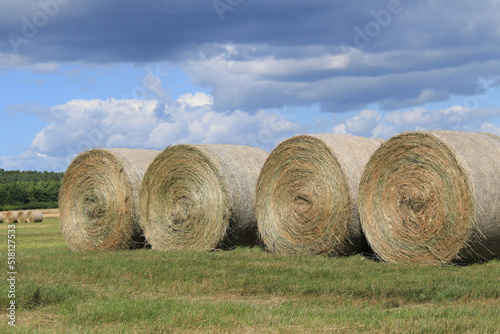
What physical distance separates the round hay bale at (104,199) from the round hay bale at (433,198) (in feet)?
16.3

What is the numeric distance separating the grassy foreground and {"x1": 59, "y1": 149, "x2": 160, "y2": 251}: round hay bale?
2528 mm

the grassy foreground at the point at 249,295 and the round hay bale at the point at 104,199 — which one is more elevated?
the round hay bale at the point at 104,199

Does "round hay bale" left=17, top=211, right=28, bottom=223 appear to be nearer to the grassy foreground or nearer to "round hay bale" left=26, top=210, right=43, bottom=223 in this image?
"round hay bale" left=26, top=210, right=43, bottom=223

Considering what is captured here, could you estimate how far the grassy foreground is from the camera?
593 cm

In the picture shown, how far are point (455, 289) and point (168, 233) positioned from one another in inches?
262

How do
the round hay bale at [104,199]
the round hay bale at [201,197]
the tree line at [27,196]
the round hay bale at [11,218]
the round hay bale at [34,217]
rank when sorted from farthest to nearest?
the tree line at [27,196]
the round hay bale at [11,218]
the round hay bale at [34,217]
the round hay bale at [104,199]
the round hay bale at [201,197]

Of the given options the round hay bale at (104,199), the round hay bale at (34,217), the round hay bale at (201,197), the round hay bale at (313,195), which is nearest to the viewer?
the round hay bale at (313,195)

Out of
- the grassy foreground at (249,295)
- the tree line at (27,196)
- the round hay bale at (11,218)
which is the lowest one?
the grassy foreground at (249,295)

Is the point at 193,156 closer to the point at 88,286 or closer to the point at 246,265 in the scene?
the point at 246,265

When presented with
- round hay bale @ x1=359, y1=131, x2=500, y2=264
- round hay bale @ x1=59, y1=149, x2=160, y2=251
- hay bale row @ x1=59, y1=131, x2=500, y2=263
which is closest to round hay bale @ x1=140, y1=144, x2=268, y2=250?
hay bale row @ x1=59, y1=131, x2=500, y2=263

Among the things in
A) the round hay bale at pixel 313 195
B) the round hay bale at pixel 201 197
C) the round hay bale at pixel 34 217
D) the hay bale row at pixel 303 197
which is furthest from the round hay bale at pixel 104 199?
the round hay bale at pixel 34 217

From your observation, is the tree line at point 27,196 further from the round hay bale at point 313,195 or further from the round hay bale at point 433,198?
the round hay bale at point 433,198

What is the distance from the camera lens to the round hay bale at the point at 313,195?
11.0m

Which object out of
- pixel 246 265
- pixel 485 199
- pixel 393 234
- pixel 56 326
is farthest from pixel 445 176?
pixel 56 326
